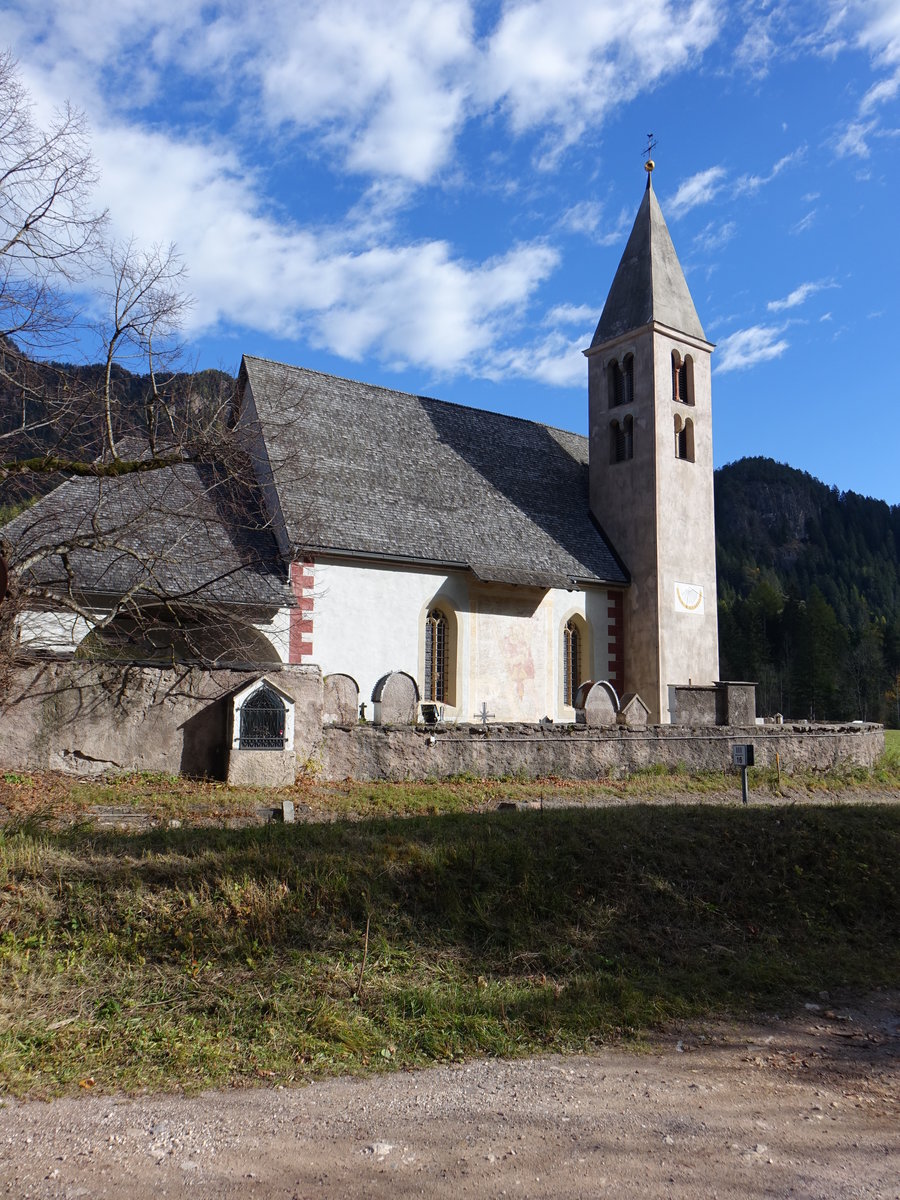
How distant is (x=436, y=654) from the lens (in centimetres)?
2180

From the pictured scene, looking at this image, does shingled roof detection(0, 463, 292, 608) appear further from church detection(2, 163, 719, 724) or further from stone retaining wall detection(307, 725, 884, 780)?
stone retaining wall detection(307, 725, 884, 780)

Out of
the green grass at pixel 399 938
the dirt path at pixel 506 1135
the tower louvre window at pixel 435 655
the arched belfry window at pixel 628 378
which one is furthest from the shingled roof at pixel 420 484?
the dirt path at pixel 506 1135

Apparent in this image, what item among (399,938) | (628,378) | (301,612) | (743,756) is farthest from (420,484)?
(399,938)

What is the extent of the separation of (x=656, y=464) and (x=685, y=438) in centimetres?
228

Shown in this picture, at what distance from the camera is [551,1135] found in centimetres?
447

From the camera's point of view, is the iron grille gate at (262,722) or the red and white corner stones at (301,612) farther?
the red and white corner stones at (301,612)

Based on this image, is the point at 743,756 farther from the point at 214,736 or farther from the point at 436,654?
the point at 436,654

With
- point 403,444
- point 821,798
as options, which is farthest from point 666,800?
point 403,444

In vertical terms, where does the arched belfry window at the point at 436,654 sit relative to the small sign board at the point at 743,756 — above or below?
above

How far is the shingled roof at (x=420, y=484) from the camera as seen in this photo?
20.9m

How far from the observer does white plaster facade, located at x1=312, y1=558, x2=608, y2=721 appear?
20109mm

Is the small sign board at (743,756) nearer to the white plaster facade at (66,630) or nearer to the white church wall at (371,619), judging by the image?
the white church wall at (371,619)

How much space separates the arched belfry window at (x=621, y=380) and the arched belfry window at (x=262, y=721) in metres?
16.7

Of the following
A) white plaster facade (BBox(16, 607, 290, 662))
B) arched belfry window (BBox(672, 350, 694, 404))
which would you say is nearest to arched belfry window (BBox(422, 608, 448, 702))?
white plaster facade (BBox(16, 607, 290, 662))
